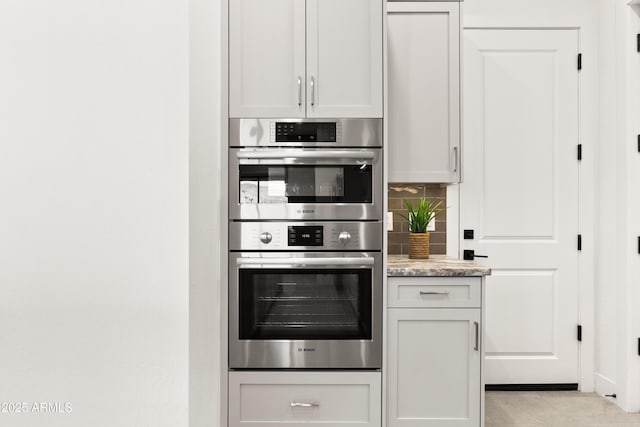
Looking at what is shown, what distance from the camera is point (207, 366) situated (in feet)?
1.61

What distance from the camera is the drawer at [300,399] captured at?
2033 mm

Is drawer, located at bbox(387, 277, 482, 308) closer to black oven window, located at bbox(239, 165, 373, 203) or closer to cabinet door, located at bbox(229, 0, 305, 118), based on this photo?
black oven window, located at bbox(239, 165, 373, 203)

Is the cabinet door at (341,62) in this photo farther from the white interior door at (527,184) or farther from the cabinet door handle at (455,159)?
the white interior door at (527,184)

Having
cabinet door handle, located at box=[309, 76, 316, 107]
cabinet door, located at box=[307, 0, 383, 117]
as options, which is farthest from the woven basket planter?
cabinet door handle, located at box=[309, 76, 316, 107]

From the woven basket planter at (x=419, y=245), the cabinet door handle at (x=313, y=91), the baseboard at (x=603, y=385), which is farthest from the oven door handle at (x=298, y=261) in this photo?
the baseboard at (x=603, y=385)

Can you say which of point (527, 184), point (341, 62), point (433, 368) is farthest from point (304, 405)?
point (527, 184)

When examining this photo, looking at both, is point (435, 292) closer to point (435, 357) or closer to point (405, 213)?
point (435, 357)

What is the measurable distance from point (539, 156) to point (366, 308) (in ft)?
5.77

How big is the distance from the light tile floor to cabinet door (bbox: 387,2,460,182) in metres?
1.40

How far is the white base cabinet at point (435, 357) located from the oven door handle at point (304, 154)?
1.99ft

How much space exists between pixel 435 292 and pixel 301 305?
0.62 metres

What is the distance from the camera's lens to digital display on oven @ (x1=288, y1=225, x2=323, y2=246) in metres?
2.06

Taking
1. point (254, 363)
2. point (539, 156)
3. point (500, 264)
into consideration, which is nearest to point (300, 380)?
point (254, 363)

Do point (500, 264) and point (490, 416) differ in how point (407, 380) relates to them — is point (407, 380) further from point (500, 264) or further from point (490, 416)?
point (500, 264)
